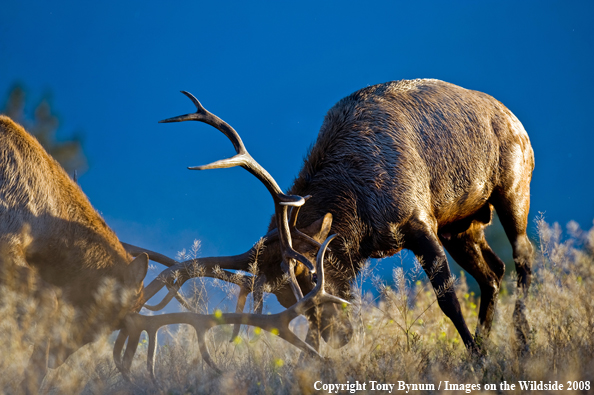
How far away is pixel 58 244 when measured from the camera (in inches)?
156

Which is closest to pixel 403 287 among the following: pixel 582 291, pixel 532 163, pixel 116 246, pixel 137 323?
pixel 582 291

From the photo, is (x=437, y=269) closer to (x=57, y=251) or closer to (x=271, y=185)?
(x=271, y=185)

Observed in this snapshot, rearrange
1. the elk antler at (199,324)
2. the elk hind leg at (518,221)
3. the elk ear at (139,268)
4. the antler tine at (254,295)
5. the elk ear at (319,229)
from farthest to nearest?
the elk hind leg at (518,221), the elk ear at (319,229), the antler tine at (254,295), the elk ear at (139,268), the elk antler at (199,324)

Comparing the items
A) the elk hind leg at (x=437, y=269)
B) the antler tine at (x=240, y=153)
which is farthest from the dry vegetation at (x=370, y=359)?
the antler tine at (x=240, y=153)

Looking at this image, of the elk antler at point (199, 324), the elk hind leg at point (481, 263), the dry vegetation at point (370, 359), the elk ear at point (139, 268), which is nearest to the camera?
the dry vegetation at point (370, 359)

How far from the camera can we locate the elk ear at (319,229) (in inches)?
A: 208

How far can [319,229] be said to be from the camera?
17.4 ft

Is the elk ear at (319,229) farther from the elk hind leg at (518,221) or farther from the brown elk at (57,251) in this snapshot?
the elk hind leg at (518,221)

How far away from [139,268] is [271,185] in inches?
62.6

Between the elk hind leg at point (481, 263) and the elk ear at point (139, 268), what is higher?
the elk hind leg at point (481, 263)

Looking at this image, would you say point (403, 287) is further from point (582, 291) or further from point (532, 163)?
point (532, 163)

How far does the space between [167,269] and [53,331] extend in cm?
114

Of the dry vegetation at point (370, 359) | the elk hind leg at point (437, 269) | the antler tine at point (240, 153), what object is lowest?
the dry vegetation at point (370, 359)

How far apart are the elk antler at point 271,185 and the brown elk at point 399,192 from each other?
0.01m
